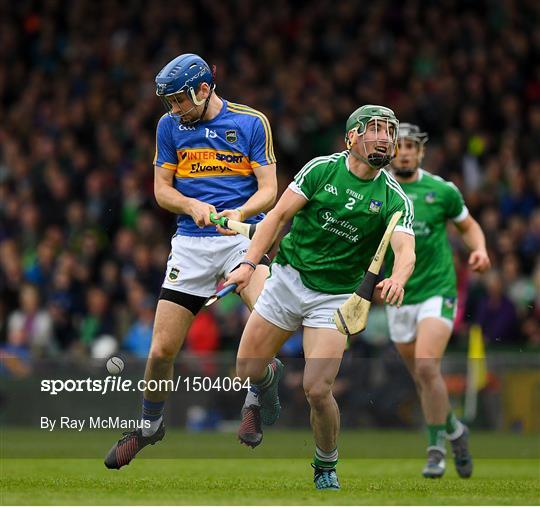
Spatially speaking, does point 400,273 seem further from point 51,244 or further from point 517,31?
point 517,31

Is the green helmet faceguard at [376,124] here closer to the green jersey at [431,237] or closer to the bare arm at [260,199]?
the bare arm at [260,199]

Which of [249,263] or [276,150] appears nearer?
[249,263]

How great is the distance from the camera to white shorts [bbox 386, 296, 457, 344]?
11734 mm

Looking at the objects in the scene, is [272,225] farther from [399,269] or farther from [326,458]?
[326,458]

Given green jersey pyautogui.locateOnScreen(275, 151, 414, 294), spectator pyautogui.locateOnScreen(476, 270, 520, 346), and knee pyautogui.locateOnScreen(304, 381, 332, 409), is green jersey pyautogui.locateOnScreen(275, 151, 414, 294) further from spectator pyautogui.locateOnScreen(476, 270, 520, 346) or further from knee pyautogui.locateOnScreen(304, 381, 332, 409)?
spectator pyautogui.locateOnScreen(476, 270, 520, 346)

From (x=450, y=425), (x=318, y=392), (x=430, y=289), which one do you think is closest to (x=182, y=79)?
(x=318, y=392)

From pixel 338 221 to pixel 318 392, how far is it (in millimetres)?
1147

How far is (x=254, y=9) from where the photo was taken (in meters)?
22.6

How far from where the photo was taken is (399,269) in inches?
356

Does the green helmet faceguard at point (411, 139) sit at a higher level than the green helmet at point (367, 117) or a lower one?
higher

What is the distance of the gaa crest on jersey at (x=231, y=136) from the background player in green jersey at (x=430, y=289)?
2.08m

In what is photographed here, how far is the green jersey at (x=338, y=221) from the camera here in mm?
9445

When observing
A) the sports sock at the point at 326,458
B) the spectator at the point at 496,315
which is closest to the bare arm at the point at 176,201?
the sports sock at the point at 326,458

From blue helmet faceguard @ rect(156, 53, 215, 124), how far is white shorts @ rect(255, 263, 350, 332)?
138 centimetres
